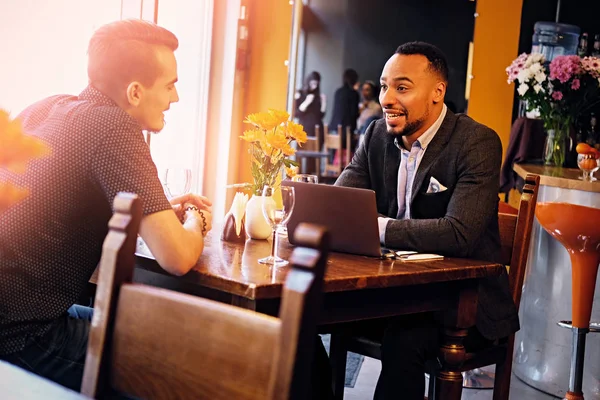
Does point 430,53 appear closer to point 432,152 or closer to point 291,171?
point 432,152

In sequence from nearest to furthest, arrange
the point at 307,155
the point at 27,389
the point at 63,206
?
the point at 27,389 < the point at 63,206 < the point at 307,155

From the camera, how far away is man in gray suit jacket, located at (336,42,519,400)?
252 cm

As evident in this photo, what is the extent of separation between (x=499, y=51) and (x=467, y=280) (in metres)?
4.11

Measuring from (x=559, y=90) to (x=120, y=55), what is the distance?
3378 millimetres

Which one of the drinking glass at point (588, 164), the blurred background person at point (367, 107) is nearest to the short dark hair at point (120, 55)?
the drinking glass at point (588, 164)

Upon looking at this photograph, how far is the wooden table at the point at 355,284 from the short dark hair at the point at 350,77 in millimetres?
5849

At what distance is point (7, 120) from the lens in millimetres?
955

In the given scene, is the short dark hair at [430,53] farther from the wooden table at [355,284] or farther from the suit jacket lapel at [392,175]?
the wooden table at [355,284]

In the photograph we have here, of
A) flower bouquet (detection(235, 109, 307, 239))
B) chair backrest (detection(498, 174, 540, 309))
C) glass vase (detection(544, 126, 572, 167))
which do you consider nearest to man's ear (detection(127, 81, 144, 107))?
flower bouquet (detection(235, 109, 307, 239))

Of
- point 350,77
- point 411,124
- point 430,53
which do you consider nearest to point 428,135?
Answer: point 411,124

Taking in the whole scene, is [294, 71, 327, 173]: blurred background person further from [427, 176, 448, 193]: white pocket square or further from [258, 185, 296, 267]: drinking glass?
[258, 185, 296, 267]: drinking glass

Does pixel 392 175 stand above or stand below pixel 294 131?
below

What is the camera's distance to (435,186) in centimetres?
276

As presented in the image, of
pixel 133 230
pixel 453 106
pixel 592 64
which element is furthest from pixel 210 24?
pixel 133 230
